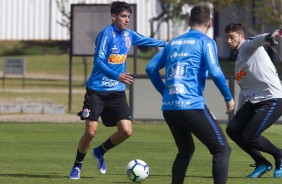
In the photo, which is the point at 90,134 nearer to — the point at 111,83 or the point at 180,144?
the point at 111,83

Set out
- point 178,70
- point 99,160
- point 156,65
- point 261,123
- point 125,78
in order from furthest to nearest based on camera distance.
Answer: point 99,160 < point 261,123 < point 125,78 < point 156,65 < point 178,70

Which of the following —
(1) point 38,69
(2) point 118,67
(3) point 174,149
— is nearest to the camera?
→ (2) point 118,67

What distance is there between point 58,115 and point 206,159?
11400mm

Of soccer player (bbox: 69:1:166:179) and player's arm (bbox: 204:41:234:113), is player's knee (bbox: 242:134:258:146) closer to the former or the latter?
soccer player (bbox: 69:1:166:179)

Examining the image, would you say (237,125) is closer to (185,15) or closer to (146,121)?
(146,121)

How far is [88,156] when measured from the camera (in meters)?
16.3

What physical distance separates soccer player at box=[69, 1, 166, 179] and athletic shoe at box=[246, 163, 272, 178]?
5.61 ft

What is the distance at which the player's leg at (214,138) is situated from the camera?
10094mm

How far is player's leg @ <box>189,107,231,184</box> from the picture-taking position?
33.1ft

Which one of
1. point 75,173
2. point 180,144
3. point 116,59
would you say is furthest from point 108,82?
point 180,144

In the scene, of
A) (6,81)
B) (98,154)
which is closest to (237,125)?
(98,154)

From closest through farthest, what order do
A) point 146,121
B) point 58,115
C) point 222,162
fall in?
point 222,162, point 146,121, point 58,115

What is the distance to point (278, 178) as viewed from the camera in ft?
43.2

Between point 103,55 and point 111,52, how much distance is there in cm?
22
